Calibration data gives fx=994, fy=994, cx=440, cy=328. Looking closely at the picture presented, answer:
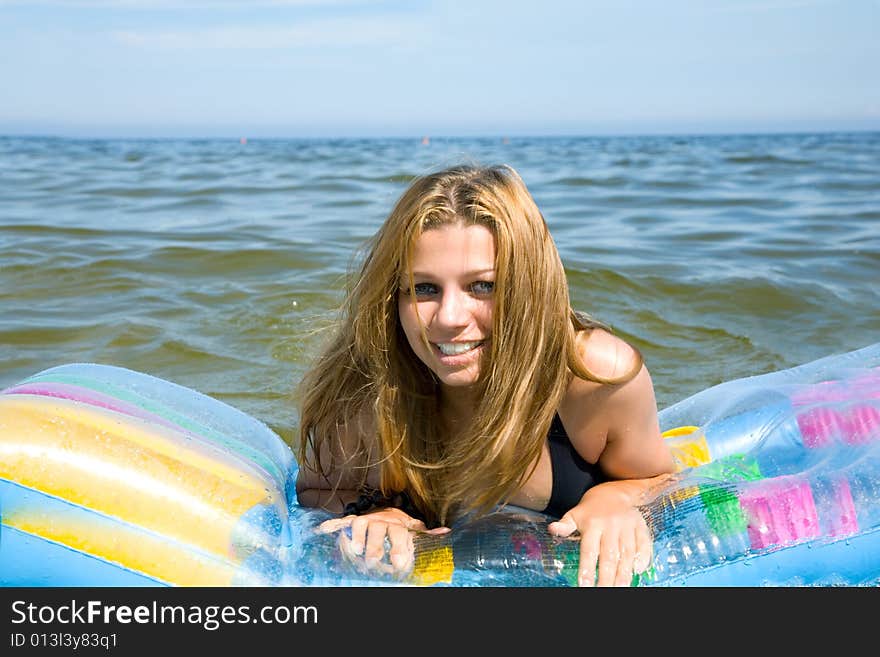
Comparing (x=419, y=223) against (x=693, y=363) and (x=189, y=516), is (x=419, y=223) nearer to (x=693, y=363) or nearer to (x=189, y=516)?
(x=189, y=516)

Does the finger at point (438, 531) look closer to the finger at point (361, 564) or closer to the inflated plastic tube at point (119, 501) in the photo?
the finger at point (361, 564)

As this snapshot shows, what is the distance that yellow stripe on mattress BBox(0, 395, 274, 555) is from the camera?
2.30 metres

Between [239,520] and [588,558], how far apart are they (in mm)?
853

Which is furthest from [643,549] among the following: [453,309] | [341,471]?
[341,471]

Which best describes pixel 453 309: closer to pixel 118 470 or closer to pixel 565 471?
pixel 565 471

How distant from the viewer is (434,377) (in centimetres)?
277

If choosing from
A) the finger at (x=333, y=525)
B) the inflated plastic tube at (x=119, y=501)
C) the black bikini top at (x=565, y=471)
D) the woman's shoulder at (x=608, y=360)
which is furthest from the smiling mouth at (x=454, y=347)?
the inflated plastic tube at (x=119, y=501)

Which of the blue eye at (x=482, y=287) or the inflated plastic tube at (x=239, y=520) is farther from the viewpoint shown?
the blue eye at (x=482, y=287)

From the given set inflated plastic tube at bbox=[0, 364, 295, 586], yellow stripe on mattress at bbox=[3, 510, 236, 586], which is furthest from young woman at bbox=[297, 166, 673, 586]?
yellow stripe on mattress at bbox=[3, 510, 236, 586]

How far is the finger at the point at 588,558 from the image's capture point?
2.33m

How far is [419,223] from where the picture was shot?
2430mm

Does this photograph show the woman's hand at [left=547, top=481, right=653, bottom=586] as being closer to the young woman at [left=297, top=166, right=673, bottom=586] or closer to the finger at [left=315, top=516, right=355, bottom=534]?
the young woman at [left=297, top=166, right=673, bottom=586]

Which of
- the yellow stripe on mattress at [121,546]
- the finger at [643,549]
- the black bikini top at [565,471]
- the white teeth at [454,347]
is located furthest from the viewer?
the black bikini top at [565,471]
